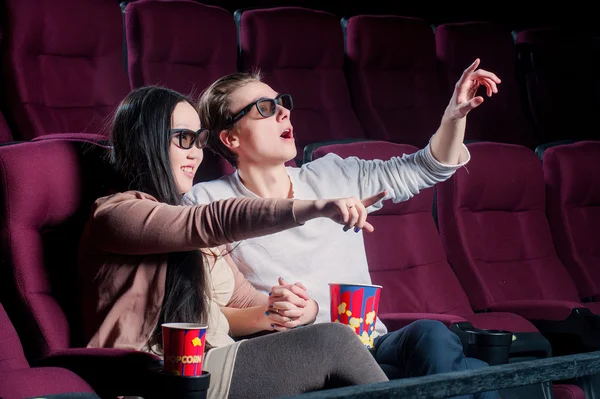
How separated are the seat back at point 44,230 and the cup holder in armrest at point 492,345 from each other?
0.82 m

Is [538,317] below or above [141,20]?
below

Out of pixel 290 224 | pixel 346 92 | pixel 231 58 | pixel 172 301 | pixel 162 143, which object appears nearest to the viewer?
pixel 290 224

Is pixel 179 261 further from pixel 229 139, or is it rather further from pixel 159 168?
pixel 229 139

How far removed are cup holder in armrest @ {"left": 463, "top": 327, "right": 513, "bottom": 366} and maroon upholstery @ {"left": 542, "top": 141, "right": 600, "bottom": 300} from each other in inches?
50.2

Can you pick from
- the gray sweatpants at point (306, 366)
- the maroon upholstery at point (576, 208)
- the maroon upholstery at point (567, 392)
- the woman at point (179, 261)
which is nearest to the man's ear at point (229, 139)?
the woman at point (179, 261)

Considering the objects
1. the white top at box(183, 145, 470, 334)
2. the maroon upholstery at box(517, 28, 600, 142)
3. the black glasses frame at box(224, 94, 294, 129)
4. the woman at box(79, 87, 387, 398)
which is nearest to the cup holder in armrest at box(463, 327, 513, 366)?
the white top at box(183, 145, 470, 334)

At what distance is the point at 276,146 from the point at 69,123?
90cm

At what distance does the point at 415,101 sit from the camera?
338 centimetres

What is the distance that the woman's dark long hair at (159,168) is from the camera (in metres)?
1.48

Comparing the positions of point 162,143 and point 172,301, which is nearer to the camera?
point 172,301

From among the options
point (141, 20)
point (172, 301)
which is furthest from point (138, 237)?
point (141, 20)

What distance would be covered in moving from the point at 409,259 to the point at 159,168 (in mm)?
1131

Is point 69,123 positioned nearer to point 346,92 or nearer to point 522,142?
point 346,92

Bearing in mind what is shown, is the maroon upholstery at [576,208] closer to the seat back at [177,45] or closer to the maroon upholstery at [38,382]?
the seat back at [177,45]
